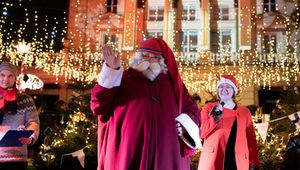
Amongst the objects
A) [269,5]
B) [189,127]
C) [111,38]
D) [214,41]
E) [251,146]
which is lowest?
[251,146]

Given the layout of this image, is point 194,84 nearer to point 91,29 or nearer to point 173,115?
point 91,29

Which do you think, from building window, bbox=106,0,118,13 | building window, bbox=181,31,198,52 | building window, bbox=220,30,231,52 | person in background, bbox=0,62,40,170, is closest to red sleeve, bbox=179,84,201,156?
person in background, bbox=0,62,40,170

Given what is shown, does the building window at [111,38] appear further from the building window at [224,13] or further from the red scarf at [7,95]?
the red scarf at [7,95]

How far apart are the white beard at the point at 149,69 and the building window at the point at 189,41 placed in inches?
823

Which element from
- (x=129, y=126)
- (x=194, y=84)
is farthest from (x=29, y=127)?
(x=194, y=84)

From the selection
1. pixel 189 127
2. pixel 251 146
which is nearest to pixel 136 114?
pixel 189 127

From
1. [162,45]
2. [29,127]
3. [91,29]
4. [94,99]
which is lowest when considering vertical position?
[29,127]

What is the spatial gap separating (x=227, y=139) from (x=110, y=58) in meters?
2.50

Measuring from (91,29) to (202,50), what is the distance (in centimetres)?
745

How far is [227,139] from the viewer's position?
184 inches

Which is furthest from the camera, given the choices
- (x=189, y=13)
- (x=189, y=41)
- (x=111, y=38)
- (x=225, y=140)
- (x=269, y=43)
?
(x=111, y=38)

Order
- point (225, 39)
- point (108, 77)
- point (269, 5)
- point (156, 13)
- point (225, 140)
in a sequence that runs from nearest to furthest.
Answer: point (108, 77) < point (225, 140) < point (269, 5) < point (225, 39) < point (156, 13)

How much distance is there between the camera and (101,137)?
292cm

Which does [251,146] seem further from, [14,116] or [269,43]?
[269,43]
